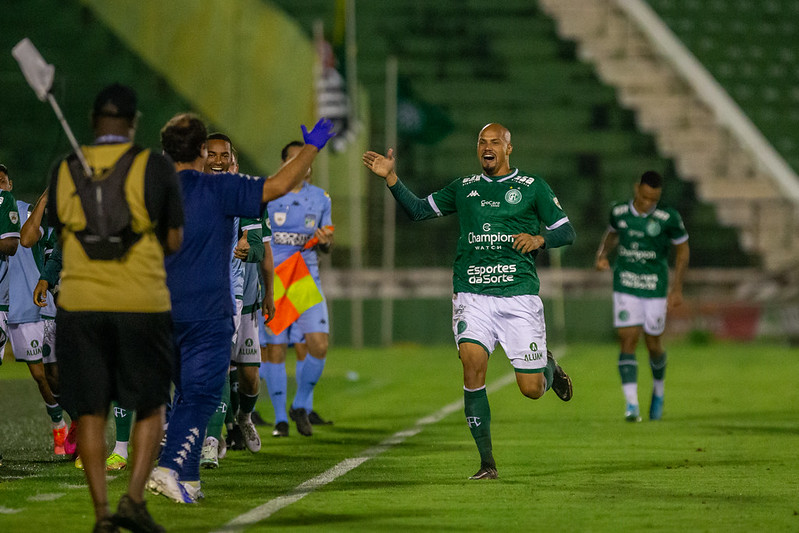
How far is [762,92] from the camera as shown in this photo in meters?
37.1

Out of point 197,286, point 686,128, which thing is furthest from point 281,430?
point 686,128

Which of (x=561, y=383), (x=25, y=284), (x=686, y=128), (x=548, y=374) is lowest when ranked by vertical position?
(x=561, y=383)

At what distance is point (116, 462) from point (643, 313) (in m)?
6.24

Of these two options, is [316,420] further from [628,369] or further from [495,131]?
[495,131]

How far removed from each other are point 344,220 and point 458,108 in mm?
4726

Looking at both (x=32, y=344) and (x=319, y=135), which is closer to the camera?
(x=319, y=135)

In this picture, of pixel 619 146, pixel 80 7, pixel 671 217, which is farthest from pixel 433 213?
pixel 80 7

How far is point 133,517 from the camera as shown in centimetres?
672

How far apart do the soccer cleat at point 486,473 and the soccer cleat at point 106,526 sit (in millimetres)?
3165

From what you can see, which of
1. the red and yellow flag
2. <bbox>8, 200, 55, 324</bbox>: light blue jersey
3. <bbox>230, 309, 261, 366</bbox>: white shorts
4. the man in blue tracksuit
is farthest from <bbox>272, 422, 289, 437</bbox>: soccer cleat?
the man in blue tracksuit

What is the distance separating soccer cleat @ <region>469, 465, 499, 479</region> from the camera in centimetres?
938

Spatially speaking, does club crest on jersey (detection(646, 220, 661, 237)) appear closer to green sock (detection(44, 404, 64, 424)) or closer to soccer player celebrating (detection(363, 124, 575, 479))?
soccer player celebrating (detection(363, 124, 575, 479))

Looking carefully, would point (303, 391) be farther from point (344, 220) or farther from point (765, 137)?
point (765, 137)

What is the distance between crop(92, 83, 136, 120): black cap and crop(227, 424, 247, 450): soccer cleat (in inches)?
187
